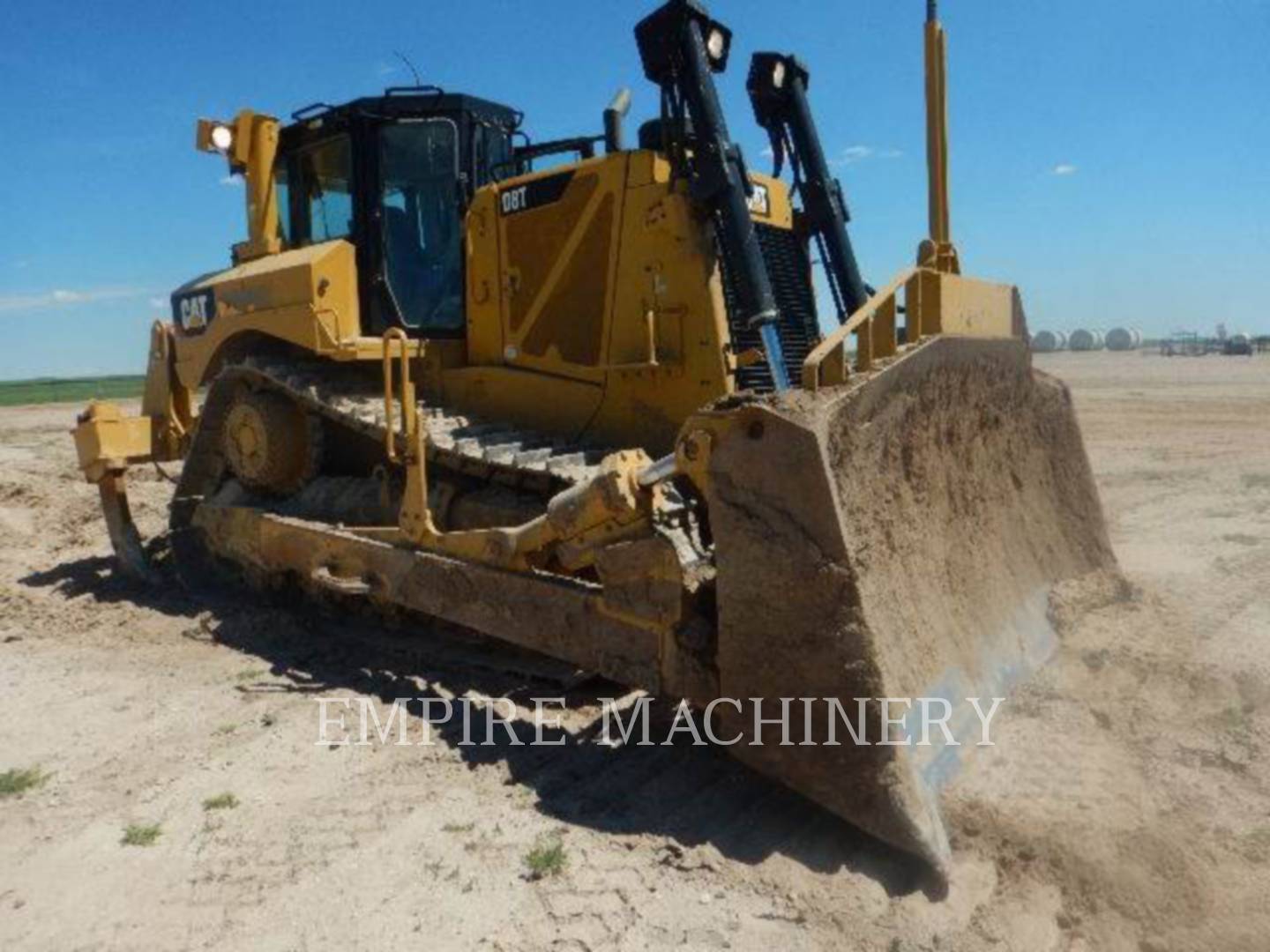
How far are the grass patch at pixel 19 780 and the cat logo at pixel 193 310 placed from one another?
10.9ft

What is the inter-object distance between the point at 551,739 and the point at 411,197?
339 centimetres

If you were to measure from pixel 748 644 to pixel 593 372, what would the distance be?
2.13m

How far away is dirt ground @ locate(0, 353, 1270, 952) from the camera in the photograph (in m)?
2.97

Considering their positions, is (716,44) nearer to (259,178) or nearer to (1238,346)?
(259,178)

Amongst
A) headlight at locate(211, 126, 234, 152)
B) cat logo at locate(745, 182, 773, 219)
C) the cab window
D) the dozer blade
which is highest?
headlight at locate(211, 126, 234, 152)

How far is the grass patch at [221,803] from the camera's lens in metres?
3.77

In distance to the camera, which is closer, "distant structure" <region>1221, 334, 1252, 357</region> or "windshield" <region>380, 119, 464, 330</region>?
"windshield" <region>380, 119, 464, 330</region>

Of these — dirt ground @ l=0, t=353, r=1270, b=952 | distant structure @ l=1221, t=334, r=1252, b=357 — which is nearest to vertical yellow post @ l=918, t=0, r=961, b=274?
dirt ground @ l=0, t=353, r=1270, b=952

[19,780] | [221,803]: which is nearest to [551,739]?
[221,803]

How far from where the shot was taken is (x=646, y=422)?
5.00 m

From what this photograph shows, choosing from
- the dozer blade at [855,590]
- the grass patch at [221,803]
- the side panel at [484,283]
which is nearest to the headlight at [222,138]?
the side panel at [484,283]

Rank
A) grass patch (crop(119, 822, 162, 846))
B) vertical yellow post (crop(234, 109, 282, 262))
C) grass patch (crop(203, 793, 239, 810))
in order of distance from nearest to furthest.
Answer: grass patch (crop(119, 822, 162, 846)), grass patch (crop(203, 793, 239, 810)), vertical yellow post (crop(234, 109, 282, 262))

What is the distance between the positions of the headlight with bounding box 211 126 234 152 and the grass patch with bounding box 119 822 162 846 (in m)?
4.46

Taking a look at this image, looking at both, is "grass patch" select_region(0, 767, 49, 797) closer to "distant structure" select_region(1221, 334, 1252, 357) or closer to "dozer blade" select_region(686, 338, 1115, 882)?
"dozer blade" select_region(686, 338, 1115, 882)
